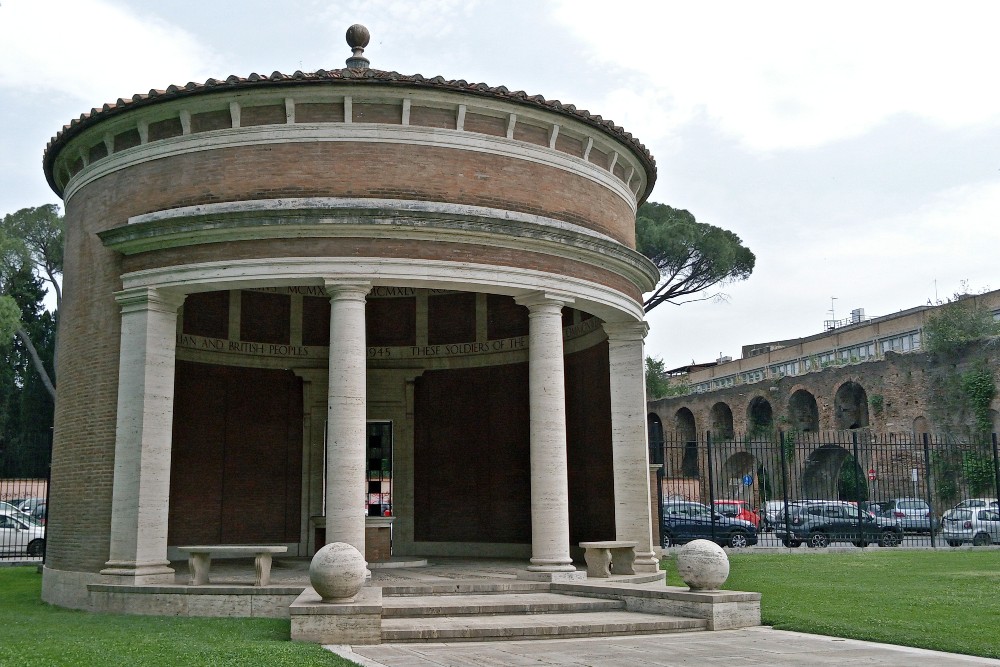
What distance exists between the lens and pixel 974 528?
Answer: 28.8 m

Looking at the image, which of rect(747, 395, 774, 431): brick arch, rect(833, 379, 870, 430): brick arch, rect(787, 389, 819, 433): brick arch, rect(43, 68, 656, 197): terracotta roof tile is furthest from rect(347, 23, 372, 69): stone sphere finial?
rect(747, 395, 774, 431): brick arch

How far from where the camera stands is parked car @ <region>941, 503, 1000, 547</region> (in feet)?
94.1

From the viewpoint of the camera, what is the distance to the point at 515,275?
15.7 meters

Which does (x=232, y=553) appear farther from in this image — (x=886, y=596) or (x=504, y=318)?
(x=886, y=596)

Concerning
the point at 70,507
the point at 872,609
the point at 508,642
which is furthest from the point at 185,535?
the point at 872,609

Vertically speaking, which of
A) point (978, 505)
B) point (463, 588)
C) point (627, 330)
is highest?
point (627, 330)

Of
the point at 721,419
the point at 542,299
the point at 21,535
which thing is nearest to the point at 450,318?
the point at 542,299

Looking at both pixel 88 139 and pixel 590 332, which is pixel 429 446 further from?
pixel 88 139

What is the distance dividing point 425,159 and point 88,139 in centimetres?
605

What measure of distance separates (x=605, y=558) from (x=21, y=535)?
2094cm

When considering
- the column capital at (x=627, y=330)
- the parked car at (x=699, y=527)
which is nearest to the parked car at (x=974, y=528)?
the parked car at (x=699, y=527)

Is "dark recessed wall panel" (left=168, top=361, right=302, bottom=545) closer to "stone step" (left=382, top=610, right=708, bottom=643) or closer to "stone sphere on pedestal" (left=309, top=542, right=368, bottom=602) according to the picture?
"stone step" (left=382, top=610, right=708, bottom=643)

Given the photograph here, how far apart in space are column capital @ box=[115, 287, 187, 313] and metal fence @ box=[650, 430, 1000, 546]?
1356 cm

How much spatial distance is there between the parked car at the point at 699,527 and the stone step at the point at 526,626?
17.5 m
